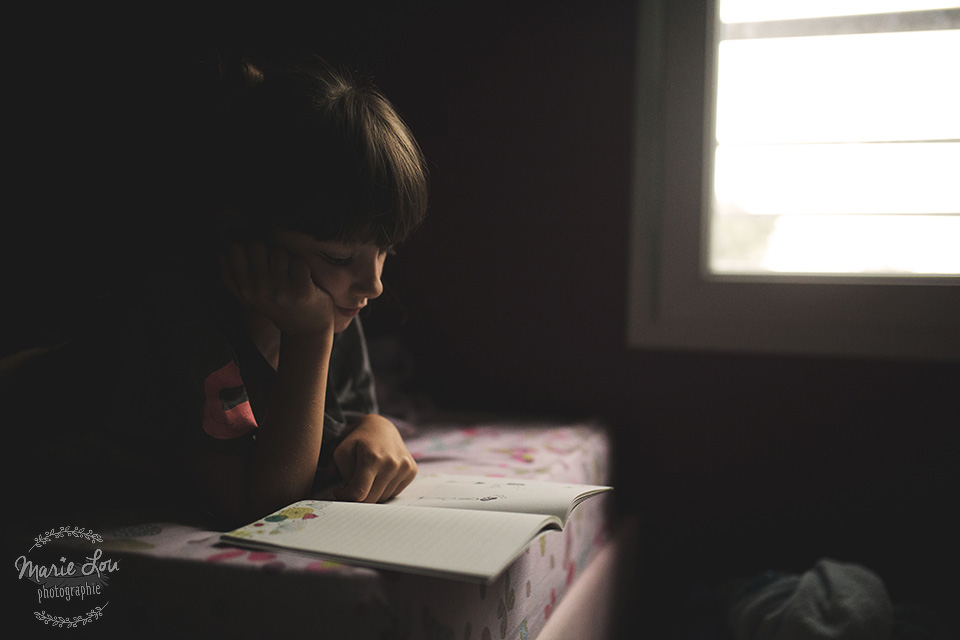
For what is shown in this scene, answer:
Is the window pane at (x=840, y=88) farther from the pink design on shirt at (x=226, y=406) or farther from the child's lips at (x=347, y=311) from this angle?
the pink design on shirt at (x=226, y=406)

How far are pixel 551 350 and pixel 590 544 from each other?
471 mm

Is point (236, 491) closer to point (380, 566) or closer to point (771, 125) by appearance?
point (380, 566)

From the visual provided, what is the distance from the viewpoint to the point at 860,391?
120 centimetres

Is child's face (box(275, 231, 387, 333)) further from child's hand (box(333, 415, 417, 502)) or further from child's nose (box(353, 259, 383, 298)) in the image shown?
child's hand (box(333, 415, 417, 502))

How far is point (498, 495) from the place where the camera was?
0.70m

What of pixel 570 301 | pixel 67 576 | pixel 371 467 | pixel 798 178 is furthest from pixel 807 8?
pixel 67 576

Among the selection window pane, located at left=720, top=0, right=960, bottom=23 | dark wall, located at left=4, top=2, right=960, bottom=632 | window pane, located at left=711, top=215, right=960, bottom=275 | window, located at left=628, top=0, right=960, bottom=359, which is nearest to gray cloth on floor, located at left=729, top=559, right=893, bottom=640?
dark wall, located at left=4, top=2, right=960, bottom=632

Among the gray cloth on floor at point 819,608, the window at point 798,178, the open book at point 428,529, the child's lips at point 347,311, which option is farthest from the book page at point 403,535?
the window at point 798,178

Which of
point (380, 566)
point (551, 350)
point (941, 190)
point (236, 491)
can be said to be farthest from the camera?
point (551, 350)

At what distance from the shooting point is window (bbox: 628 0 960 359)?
3.78 feet

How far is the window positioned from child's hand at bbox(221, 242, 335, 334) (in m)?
0.77

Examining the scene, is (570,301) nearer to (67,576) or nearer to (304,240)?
(304,240)

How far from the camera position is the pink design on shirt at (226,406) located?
0.67 m

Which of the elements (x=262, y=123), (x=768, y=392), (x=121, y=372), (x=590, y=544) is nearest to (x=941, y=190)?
(x=768, y=392)
